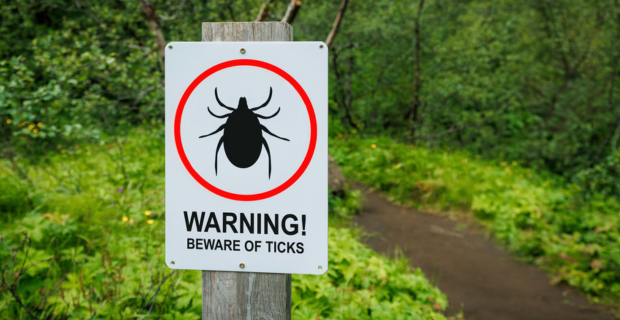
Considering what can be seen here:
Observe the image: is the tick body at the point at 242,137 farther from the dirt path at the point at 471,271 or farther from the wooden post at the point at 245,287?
the dirt path at the point at 471,271

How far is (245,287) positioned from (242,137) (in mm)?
527

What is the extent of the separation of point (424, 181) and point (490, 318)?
3256 mm

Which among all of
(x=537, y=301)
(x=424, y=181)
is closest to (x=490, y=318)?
(x=537, y=301)

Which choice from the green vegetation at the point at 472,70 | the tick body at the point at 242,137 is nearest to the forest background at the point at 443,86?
the green vegetation at the point at 472,70

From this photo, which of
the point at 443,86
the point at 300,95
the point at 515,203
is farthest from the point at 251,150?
the point at 443,86

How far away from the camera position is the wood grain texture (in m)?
1.37

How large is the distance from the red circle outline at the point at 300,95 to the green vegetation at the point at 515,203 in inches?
189

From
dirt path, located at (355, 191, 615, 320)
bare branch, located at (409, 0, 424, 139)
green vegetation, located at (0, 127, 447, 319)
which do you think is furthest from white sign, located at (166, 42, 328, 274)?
bare branch, located at (409, 0, 424, 139)

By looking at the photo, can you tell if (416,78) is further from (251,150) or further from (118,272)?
(251,150)

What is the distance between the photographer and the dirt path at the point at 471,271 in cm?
416

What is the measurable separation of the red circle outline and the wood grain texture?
0.10m

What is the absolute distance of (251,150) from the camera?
4.46 ft

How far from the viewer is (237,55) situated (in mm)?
1353

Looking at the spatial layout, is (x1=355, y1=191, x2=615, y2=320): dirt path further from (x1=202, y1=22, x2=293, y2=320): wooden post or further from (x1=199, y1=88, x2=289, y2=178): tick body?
(x1=199, y1=88, x2=289, y2=178): tick body
